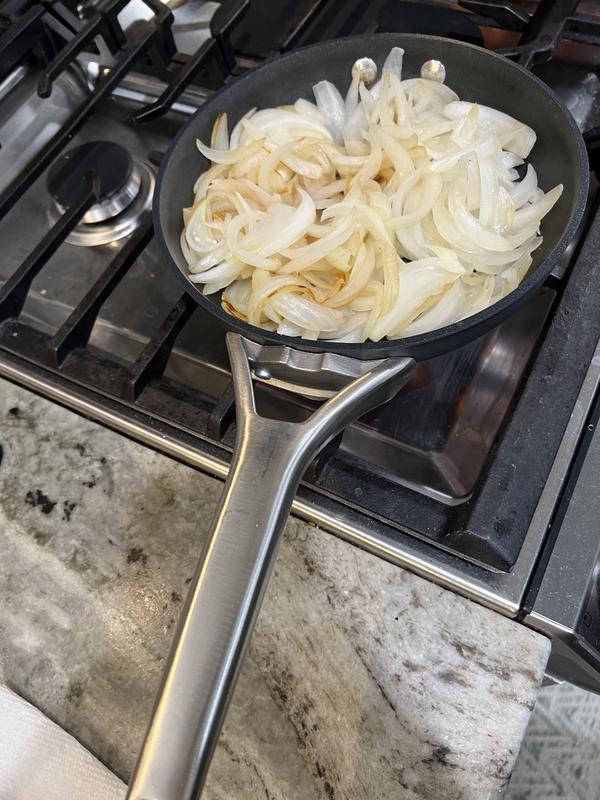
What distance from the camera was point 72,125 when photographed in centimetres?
82

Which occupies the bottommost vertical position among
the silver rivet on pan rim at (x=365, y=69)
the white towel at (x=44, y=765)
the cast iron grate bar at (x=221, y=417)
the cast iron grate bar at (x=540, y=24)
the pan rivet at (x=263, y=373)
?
the white towel at (x=44, y=765)

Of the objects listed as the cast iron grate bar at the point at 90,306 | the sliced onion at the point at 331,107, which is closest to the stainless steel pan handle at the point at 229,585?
the cast iron grate bar at the point at 90,306

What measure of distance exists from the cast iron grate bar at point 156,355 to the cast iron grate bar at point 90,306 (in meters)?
0.08

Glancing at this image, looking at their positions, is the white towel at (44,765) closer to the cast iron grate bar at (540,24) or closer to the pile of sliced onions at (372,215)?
the pile of sliced onions at (372,215)

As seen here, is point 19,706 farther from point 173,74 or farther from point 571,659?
point 173,74

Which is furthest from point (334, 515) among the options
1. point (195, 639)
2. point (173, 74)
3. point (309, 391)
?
point (173, 74)

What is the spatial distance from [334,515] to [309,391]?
0.11 metres

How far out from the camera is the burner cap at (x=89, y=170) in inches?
33.1

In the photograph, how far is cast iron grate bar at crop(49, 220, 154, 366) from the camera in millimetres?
713

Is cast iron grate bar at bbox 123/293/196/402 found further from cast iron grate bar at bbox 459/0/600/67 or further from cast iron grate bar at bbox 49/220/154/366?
cast iron grate bar at bbox 459/0/600/67

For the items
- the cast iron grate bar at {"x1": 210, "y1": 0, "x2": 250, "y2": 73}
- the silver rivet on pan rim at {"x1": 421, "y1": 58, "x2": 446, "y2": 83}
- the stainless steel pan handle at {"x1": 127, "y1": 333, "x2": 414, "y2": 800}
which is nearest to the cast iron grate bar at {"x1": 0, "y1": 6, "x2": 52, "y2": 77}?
the cast iron grate bar at {"x1": 210, "y1": 0, "x2": 250, "y2": 73}

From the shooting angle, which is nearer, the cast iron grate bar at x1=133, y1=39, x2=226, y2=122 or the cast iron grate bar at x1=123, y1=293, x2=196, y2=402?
the cast iron grate bar at x1=123, y1=293, x2=196, y2=402

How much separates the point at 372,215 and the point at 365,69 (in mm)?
236

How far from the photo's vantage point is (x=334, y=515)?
0.63 meters
